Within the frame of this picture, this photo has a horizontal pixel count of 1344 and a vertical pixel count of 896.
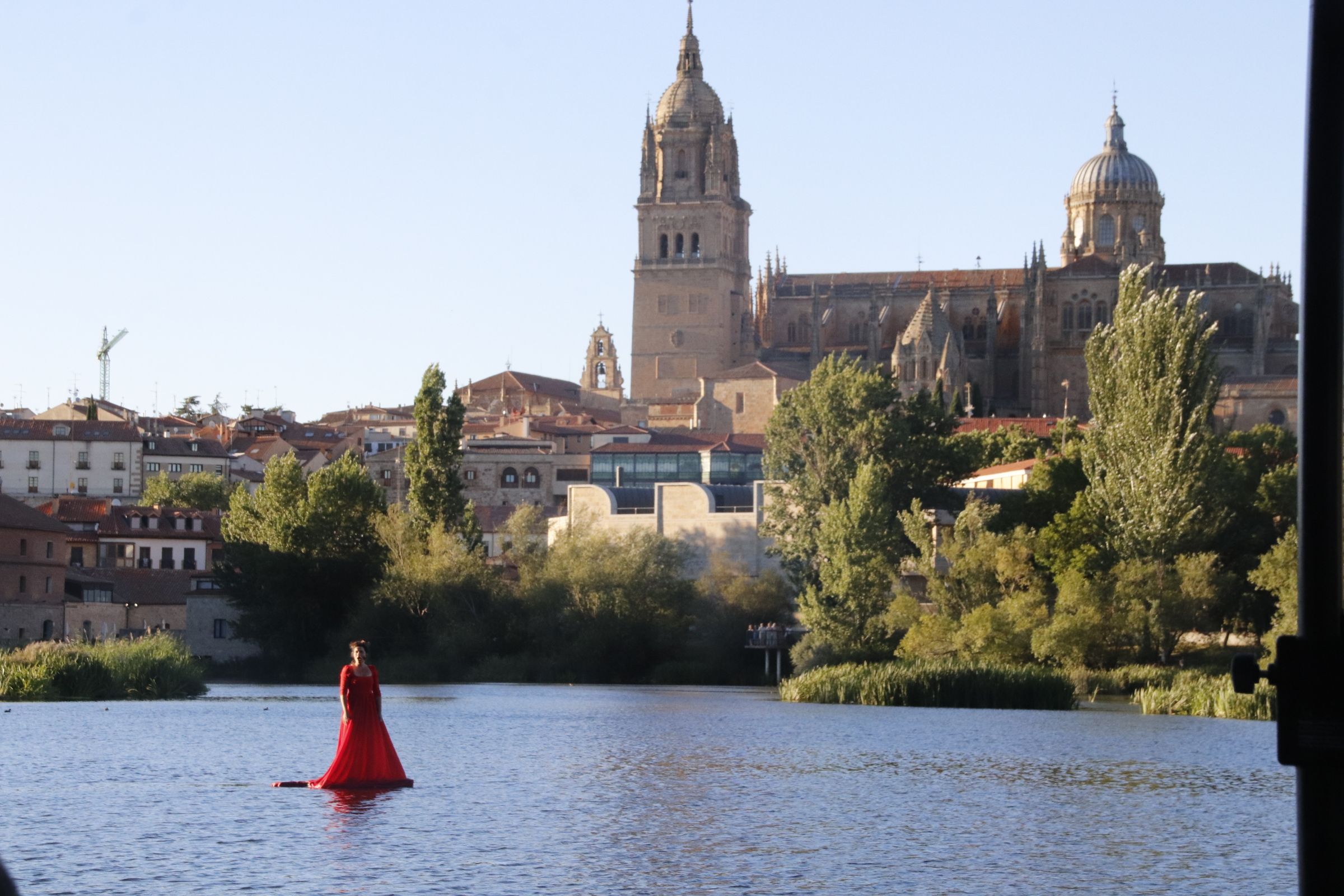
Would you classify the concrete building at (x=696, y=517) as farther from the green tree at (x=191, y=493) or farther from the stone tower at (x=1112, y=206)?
the stone tower at (x=1112, y=206)

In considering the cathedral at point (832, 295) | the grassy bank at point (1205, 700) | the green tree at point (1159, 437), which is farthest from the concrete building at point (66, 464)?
the grassy bank at point (1205, 700)

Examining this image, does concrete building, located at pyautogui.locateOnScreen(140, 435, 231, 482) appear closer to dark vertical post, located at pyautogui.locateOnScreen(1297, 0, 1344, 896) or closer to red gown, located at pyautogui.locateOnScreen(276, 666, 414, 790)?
red gown, located at pyautogui.locateOnScreen(276, 666, 414, 790)

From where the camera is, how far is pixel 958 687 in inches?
1720

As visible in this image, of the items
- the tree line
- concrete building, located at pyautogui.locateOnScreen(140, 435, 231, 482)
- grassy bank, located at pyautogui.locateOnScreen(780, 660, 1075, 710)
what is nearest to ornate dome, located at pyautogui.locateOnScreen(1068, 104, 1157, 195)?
concrete building, located at pyautogui.locateOnScreen(140, 435, 231, 482)

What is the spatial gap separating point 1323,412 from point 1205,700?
36943mm

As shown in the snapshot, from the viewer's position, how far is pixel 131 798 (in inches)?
929

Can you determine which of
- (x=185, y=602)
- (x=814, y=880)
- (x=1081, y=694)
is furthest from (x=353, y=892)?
(x=185, y=602)

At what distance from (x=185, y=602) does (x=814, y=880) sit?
63308 millimetres

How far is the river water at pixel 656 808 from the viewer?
58.8 ft

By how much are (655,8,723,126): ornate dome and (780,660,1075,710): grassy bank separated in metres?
97.8

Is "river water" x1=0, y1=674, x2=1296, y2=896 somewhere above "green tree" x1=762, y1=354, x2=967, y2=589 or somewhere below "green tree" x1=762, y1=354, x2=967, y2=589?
below

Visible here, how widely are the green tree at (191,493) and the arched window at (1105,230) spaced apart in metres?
62.8

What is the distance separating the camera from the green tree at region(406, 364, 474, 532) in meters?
68.7

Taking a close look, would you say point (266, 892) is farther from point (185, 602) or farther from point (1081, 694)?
point (185, 602)
